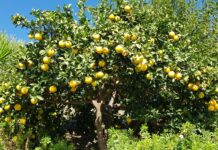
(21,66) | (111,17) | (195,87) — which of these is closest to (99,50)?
(111,17)

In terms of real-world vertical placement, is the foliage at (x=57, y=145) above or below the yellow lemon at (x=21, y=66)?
below

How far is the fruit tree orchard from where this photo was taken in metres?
5.04

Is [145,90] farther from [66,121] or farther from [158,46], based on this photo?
[66,121]

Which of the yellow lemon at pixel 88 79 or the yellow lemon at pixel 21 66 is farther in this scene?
the yellow lemon at pixel 21 66

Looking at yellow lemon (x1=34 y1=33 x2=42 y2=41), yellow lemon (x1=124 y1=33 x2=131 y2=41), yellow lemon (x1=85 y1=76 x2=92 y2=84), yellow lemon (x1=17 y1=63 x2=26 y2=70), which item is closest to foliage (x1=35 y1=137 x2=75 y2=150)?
yellow lemon (x1=85 y1=76 x2=92 y2=84)

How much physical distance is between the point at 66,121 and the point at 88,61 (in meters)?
2.41

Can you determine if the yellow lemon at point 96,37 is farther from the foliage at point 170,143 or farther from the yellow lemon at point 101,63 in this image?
the foliage at point 170,143

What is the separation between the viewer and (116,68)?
5367 millimetres

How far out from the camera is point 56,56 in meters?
5.24

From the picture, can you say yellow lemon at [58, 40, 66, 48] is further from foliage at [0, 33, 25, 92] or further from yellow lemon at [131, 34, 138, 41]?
yellow lemon at [131, 34, 138, 41]

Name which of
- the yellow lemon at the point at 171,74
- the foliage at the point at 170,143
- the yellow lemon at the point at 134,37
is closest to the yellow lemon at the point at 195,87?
the yellow lemon at the point at 171,74

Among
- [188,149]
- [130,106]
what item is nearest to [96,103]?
[130,106]

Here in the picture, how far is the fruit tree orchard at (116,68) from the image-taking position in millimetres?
5039

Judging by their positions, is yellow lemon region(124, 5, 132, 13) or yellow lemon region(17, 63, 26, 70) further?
yellow lemon region(124, 5, 132, 13)
